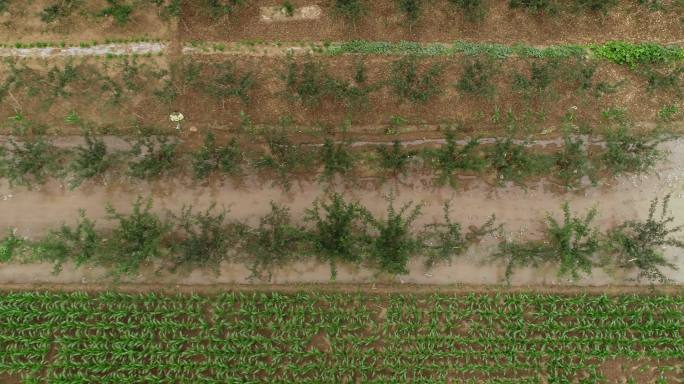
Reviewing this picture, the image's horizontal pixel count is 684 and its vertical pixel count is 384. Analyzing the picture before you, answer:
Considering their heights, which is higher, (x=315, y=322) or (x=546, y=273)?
(x=546, y=273)

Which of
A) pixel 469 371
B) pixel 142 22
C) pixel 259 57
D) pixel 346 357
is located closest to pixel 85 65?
pixel 142 22

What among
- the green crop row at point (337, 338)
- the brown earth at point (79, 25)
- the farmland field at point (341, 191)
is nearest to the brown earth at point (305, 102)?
the farmland field at point (341, 191)

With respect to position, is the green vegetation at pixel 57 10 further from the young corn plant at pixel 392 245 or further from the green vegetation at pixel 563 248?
the green vegetation at pixel 563 248

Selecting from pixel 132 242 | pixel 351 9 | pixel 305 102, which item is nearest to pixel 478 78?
pixel 351 9

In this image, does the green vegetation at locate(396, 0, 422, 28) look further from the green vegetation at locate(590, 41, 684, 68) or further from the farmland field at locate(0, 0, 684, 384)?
the green vegetation at locate(590, 41, 684, 68)

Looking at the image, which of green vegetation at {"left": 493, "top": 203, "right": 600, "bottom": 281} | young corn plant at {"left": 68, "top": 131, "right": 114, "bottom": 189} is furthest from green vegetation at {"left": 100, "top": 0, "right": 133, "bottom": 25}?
green vegetation at {"left": 493, "top": 203, "right": 600, "bottom": 281}

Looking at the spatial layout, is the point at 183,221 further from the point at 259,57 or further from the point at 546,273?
the point at 546,273

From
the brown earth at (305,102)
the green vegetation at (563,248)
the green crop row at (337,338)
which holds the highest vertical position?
the brown earth at (305,102)
